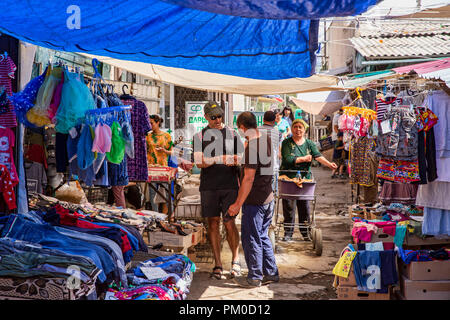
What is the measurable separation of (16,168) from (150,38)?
7.61ft

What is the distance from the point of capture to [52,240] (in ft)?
13.0

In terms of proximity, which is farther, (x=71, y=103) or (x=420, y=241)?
(x=420, y=241)

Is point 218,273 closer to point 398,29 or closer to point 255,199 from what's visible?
point 255,199

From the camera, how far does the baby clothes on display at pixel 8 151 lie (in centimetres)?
472

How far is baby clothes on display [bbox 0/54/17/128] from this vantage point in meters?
4.60

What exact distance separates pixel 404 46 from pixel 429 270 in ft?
30.4

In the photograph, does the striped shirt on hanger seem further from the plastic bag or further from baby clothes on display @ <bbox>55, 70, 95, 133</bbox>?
the plastic bag

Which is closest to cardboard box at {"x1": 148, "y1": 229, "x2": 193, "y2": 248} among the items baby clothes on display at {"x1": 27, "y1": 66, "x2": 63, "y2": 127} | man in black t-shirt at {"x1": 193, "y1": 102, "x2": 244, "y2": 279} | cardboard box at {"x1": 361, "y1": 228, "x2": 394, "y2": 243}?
man in black t-shirt at {"x1": 193, "y1": 102, "x2": 244, "y2": 279}

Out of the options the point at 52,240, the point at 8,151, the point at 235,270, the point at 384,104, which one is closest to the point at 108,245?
the point at 52,240

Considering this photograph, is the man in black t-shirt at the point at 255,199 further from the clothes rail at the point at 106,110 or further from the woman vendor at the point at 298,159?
the woman vendor at the point at 298,159

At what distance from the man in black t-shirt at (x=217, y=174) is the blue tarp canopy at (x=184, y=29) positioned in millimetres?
1686

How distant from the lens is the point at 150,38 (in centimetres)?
398

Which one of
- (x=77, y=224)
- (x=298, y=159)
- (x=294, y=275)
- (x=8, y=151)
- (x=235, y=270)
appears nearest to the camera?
(x=77, y=224)

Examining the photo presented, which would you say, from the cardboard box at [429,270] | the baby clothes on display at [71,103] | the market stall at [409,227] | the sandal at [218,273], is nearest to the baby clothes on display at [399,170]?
the market stall at [409,227]
